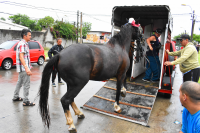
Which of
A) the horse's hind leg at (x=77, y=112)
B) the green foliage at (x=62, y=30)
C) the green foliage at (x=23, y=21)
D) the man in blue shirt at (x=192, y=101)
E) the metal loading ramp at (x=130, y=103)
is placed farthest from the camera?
the green foliage at (x=23, y=21)

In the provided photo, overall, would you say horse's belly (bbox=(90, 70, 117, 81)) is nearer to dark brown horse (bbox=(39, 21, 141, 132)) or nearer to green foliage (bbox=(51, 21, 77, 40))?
dark brown horse (bbox=(39, 21, 141, 132))

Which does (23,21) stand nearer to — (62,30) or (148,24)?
(62,30)

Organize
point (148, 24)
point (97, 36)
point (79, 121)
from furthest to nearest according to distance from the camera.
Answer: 1. point (97, 36)
2. point (148, 24)
3. point (79, 121)

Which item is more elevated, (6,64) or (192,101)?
(192,101)

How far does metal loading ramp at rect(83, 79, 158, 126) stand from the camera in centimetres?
347

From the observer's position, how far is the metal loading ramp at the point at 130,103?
137 inches

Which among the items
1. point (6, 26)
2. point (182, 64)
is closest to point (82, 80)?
point (182, 64)

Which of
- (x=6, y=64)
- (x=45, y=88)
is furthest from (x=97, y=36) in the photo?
(x=45, y=88)

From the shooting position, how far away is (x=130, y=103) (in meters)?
3.95

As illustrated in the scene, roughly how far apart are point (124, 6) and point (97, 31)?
137 ft

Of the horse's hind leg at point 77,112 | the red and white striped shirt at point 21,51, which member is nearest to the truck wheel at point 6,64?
the red and white striped shirt at point 21,51

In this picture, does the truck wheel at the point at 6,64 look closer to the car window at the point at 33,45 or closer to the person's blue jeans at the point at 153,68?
the car window at the point at 33,45

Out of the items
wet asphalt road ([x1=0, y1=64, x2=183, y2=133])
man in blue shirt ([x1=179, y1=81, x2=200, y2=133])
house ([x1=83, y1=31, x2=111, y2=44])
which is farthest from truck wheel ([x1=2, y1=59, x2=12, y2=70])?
house ([x1=83, y1=31, x2=111, y2=44])

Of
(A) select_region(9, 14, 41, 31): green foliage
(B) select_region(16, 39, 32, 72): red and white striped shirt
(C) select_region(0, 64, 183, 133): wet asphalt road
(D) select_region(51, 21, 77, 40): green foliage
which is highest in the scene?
(A) select_region(9, 14, 41, 31): green foliage
